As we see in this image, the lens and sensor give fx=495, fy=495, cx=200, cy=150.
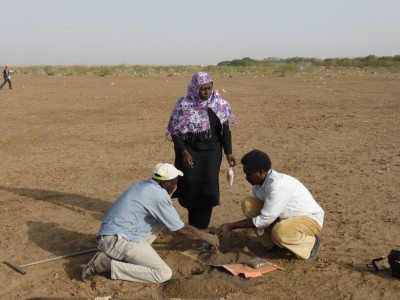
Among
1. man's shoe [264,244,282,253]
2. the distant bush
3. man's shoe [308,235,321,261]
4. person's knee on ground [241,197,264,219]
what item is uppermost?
the distant bush

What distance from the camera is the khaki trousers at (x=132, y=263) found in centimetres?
459

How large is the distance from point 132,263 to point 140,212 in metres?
0.50

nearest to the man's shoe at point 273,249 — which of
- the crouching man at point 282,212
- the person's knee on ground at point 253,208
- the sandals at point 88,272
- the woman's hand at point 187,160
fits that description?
the crouching man at point 282,212

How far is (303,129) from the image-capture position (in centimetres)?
1266

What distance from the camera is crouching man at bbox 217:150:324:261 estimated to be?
4.77 meters

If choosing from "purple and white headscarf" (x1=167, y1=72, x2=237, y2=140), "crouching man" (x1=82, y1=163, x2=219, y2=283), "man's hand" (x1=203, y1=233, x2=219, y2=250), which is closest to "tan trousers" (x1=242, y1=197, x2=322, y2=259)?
"man's hand" (x1=203, y1=233, x2=219, y2=250)

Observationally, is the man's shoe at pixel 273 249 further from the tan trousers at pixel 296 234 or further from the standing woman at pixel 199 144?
the standing woman at pixel 199 144

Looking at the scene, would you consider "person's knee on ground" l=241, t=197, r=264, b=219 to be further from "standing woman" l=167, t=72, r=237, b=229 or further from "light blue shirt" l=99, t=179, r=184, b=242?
"light blue shirt" l=99, t=179, r=184, b=242

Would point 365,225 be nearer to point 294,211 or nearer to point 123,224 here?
point 294,211

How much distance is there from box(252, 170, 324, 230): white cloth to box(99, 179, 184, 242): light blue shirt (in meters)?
0.85

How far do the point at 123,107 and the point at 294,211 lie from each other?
13.7 m

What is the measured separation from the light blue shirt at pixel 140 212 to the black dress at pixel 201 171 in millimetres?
1001

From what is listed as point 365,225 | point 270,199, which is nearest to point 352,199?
point 365,225

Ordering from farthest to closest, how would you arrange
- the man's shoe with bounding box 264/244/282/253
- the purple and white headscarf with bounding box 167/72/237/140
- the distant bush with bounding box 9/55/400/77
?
1. the distant bush with bounding box 9/55/400/77
2. the purple and white headscarf with bounding box 167/72/237/140
3. the man's shoe with bounding box 264/244/282/253
